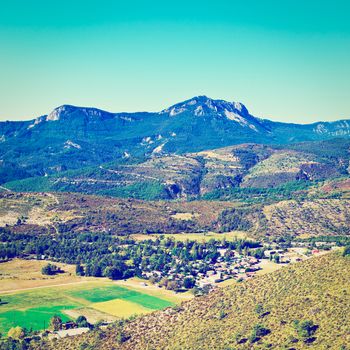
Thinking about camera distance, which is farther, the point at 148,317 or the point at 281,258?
the point at 281,258

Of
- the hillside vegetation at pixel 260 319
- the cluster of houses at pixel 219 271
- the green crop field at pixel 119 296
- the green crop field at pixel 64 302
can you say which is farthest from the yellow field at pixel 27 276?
the hillside vegetation at pixel 260 319

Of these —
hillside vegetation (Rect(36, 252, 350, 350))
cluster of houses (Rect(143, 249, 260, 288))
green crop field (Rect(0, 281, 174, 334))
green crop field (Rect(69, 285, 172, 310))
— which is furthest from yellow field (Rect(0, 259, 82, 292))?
hillside vegetation (Rect(36, 252, 350, 350))

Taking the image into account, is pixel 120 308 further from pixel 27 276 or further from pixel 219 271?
pixel 219 271

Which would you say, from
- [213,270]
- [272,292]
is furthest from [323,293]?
[213,270]

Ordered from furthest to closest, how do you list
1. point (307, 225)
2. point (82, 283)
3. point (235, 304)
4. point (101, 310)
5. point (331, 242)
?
point (307, 225) → point (331, 242) → point (82, 283) → point (101, 310) → point (235, 304)

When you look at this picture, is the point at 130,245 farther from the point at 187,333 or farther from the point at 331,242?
the point at 187,333

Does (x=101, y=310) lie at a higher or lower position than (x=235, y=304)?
lower

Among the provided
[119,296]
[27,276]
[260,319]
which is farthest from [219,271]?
[260,319]
